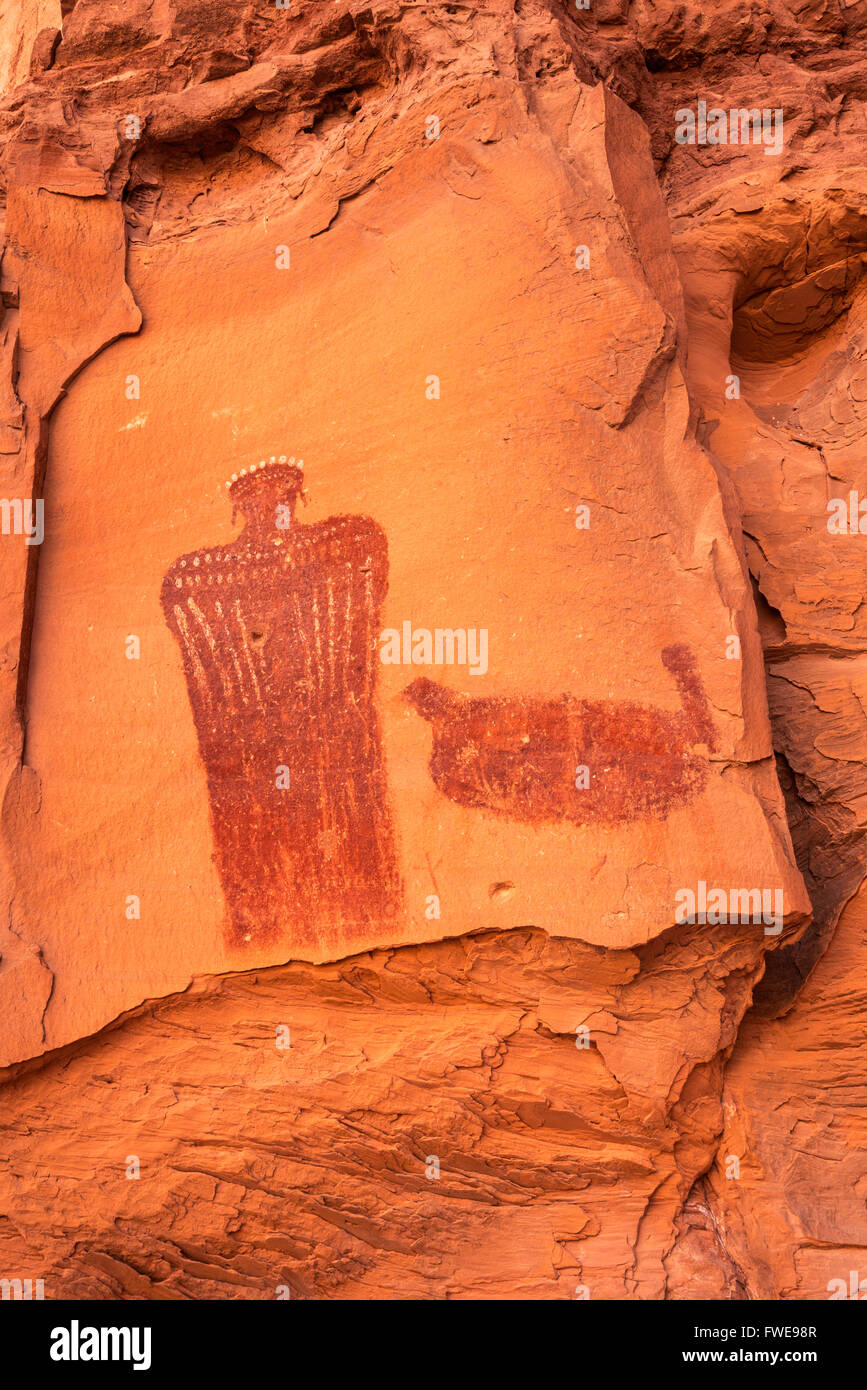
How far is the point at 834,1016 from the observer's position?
12.0ft

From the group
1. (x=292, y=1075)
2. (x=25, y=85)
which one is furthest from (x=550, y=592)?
(x=25, y=85)

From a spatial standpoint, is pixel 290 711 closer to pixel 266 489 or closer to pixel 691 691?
pixel 266 489

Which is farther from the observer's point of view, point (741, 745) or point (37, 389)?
point (37, 389)

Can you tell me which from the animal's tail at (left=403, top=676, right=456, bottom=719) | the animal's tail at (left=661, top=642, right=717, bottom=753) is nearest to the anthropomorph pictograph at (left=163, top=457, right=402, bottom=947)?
the animal's tail at (left=403, top=676, right=456, bottom=719)

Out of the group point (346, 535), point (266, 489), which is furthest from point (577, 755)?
point (266, 489)

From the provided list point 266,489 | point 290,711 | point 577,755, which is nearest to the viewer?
point 577,755

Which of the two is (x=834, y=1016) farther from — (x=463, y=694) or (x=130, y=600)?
(x=130, y=600)

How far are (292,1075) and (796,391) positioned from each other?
10.7 feet

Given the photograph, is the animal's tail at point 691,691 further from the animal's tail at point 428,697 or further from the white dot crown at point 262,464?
the white dot crown at point 262,464

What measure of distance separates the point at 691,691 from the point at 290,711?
1.29m

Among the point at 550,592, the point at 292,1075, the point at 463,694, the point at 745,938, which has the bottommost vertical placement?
the point at 292,1075

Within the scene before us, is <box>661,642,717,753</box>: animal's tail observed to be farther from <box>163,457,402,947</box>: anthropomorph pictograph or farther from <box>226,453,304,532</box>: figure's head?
<box>226,453,304,532</box>: figure's head

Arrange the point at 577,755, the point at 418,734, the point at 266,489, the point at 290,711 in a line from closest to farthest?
the point at 577,755 → the point at 418,734 → the point at 290,711 → the point at 266,489

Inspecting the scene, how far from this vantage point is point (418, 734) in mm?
3512
